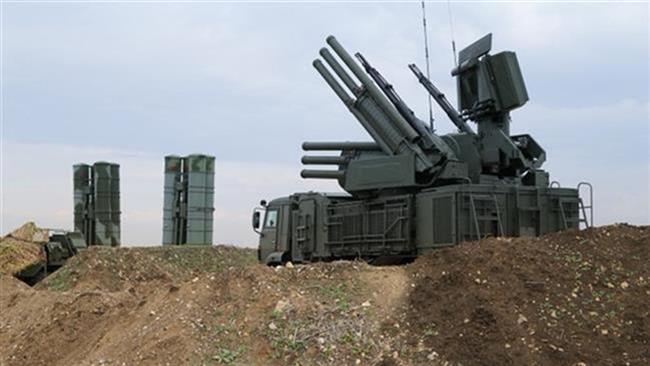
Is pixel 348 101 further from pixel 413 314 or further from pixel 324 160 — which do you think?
pixel 413 314

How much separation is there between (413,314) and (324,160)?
7.89 metres

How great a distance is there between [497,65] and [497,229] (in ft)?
10.9

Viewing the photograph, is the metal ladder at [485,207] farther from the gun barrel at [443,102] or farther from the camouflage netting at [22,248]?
the camouflage netting at [22,248]

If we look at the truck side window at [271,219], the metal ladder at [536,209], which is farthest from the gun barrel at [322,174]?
the metal ladder at [536,209]

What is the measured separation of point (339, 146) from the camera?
56.2ft

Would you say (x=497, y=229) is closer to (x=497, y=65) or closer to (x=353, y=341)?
(x=497, y=65)

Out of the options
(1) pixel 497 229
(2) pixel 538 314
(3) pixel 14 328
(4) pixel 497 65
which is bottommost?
(3) pixel 14 328

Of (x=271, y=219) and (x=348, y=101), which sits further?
(x=271, y=219)

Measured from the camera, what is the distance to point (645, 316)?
9.18 meters

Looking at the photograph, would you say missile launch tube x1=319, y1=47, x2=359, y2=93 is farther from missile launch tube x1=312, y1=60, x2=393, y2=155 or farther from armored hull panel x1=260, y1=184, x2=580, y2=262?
armored hull panel x1=260, y1=184, x2=580, y2=262

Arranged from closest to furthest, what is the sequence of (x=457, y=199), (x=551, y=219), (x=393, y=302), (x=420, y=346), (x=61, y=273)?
(x=420, y=346), (x=393, y=302), (x=457, y=199), (x=551, y=219), (x=61, y=273)

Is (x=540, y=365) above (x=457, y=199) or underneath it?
underneath

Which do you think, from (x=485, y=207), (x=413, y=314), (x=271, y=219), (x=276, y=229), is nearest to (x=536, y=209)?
(x=485, y=207)

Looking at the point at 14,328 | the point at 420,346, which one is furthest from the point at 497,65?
the point at 14,328
